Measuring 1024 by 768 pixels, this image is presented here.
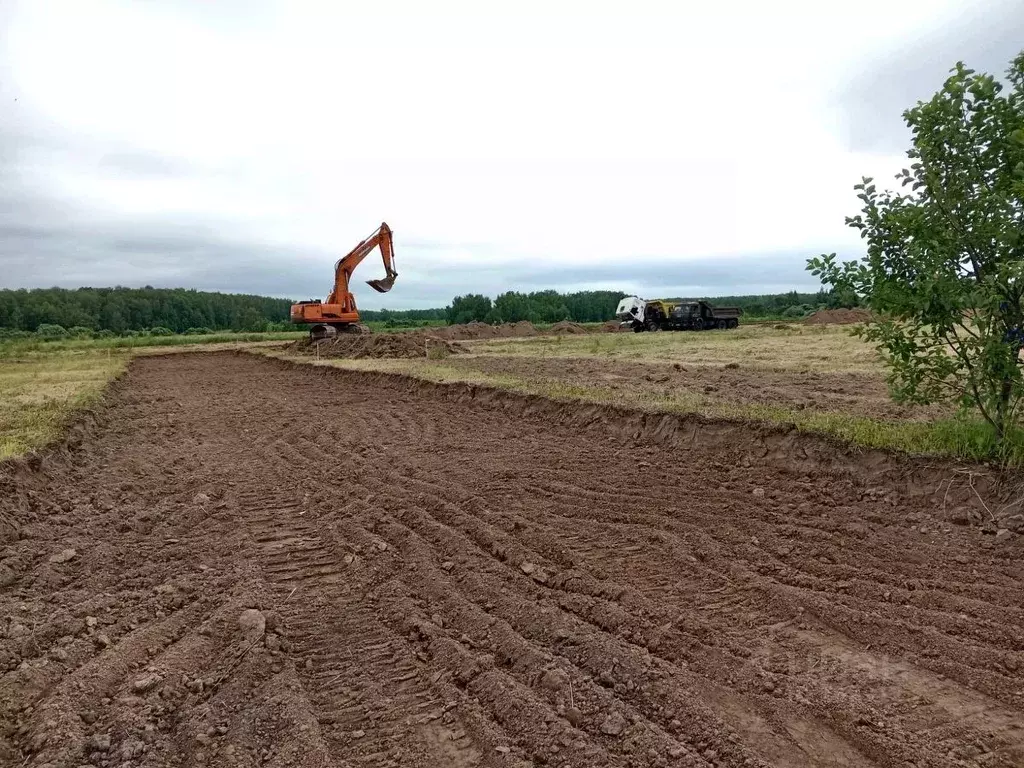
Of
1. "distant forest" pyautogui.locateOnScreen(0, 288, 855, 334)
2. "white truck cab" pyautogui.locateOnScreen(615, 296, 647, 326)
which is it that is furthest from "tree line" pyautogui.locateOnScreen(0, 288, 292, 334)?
"white truck cab" pyautogui.locateOnScreen(615, 296, 647, 326)

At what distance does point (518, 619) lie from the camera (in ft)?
12.5

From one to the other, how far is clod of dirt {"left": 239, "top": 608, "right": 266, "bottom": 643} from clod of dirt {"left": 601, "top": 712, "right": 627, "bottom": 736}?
2.03 m

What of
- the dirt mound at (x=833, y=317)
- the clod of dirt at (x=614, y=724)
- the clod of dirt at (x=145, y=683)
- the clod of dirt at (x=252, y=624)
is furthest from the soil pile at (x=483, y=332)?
the clod of dirt at (x=614, y=724)

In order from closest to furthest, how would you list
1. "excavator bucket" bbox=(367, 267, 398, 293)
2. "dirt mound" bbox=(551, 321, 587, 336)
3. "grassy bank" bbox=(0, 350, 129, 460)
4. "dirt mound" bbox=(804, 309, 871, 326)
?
"grassy bank" bbox=(0, 350, 129, 460)
"excavator bucket" bbox=(367, 267, 398, 293)
"dirt mound" bbox=(551, 321, 587, 336)
"dirt mound" bbox=(804, 309, 871, 326)

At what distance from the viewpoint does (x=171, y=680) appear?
330cm

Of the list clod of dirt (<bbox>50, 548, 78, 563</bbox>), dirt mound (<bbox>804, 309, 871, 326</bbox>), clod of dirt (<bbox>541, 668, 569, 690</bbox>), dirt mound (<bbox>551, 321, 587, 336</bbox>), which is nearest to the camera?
clod of dirt (<bbox>541, 668, 569, 690</bbox>)

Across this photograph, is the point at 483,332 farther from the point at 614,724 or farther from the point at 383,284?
the point at 614,724

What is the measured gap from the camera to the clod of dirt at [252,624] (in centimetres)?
370

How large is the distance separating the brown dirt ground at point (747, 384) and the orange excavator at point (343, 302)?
12604 mm

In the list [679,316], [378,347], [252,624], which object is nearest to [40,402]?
[252,624]

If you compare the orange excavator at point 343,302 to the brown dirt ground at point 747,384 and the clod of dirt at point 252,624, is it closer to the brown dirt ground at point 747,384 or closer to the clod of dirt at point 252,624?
the brown dirt ground at point 747,384

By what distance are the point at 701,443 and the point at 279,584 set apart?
4.91 meters

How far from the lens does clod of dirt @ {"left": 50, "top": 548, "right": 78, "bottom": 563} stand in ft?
16.4

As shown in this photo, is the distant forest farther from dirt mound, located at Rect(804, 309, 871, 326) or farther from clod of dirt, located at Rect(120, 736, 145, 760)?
clod of dirt, located at Rect(120, 736, 145, 760)
